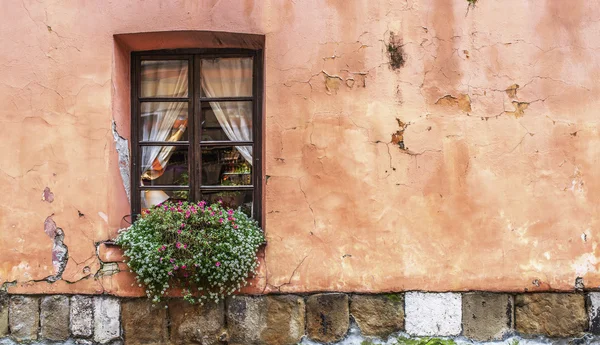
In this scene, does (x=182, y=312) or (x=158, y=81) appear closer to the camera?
(x=182, y=312)

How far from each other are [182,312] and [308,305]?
36.0 inches

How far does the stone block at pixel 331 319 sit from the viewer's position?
3.30 metres

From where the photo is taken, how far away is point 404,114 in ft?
11.0

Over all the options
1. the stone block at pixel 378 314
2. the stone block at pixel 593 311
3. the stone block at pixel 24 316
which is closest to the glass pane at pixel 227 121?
the stone block at pixel 378 314

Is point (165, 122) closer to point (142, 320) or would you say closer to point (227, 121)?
point (227, 121)

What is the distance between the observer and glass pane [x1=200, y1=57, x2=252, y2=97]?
3586 millimetres

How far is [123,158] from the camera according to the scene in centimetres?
346

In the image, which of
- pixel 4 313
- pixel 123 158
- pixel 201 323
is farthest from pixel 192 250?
pixel 4 313

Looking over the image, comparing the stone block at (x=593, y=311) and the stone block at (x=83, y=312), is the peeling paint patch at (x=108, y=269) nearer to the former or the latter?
the stone block at (x=83, y=312)

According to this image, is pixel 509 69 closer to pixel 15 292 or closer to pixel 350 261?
pixel 350 261

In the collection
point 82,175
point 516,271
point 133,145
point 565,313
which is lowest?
point 565,313

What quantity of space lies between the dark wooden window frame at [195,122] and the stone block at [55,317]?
786 mm

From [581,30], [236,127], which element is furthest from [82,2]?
[581,30]

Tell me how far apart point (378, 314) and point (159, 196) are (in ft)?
6.18
